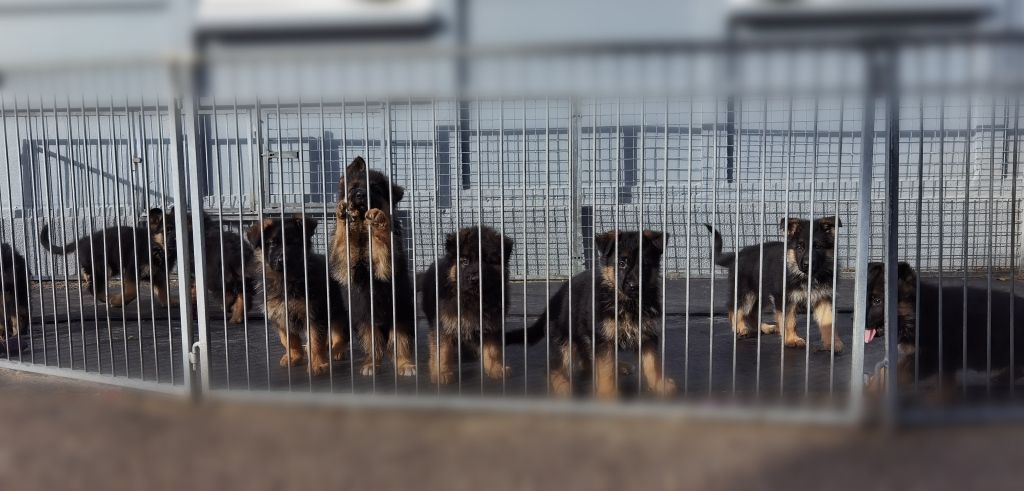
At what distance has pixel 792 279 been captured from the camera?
7281 mm

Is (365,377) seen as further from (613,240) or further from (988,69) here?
(988,69)

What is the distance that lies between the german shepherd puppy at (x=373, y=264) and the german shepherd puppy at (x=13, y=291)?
296 centimetres

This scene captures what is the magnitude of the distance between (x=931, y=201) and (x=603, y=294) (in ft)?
16.9

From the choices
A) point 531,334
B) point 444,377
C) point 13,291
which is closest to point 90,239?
point 13,291

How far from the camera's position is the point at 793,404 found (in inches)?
181

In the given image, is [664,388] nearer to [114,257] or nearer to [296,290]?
[296,290]

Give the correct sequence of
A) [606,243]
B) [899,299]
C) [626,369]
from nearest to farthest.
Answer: [606,243], [899,299], [626,369]

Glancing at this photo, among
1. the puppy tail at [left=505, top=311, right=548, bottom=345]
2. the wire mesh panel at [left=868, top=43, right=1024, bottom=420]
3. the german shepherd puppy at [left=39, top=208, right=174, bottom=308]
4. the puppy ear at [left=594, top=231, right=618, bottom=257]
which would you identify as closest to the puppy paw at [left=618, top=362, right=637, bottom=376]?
the puppy tail at [left=505, top=311, right=548, bottom=345]

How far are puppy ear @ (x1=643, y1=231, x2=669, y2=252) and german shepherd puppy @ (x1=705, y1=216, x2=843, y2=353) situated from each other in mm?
1336

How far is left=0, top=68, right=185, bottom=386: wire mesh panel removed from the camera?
18.4 ft

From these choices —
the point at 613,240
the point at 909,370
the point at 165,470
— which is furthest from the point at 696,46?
the point at 165,470

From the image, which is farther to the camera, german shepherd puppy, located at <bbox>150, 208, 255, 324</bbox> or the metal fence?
german shepherd puppy, located at <bbox>150, 208, 255, 324</bbox>

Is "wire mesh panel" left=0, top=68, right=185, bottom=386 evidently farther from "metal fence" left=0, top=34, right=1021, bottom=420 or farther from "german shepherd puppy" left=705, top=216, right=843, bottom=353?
"german shepherd puppy" left=705, top=216, right=843, bottom=353

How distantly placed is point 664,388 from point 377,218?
2.28 m
